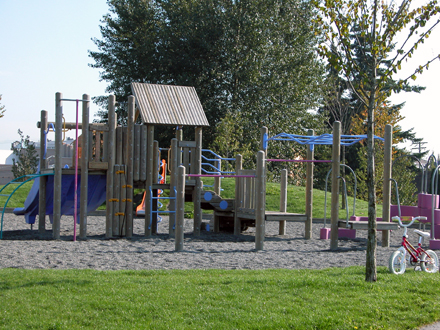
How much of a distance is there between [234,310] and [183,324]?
0.66 m

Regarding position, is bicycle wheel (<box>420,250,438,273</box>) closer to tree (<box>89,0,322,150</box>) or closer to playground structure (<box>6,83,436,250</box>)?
playground structure (<box>6,83,436,250</box>)

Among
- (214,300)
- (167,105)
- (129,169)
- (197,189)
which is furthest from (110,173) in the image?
(214,300)

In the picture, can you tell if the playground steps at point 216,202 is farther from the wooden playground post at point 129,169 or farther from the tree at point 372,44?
the tree at point 372,44

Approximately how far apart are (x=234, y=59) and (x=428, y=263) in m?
24.1

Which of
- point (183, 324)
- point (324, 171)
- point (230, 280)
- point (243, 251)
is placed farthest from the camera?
point (324, 171)

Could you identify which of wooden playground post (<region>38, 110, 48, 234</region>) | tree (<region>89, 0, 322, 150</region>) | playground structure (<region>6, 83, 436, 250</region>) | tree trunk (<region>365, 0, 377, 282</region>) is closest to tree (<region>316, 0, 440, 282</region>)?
tree trunk (<region>365, 0, 377, 282</region>)

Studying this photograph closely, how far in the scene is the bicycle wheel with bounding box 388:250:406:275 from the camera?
7460 mm

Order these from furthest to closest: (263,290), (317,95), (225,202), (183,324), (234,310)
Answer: (317,95), (225,202), (263,290), (234,310), (183,324)

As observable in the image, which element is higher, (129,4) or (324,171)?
(129,4)

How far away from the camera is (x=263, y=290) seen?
6266mm

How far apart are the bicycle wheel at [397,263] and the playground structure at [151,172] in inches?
141

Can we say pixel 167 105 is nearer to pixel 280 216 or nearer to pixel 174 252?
pixel 280 216

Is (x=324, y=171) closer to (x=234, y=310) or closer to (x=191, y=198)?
(x=191, y=198)

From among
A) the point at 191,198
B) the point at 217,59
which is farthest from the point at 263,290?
the point at 217,59
